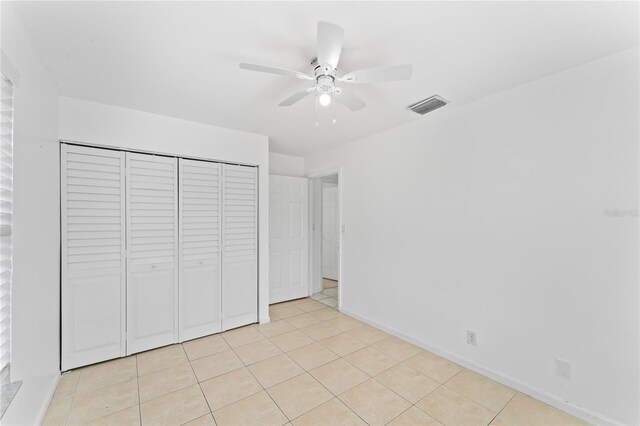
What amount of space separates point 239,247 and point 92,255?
1.41 metres

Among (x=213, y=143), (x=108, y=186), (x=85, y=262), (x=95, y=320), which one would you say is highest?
(x=213, y=143)

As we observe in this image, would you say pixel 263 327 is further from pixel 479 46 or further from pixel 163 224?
pixel 479 46

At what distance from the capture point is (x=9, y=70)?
4.40 feet

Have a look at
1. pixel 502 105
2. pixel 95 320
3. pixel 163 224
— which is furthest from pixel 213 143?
pixel 502 105

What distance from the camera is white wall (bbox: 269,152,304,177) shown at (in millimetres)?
4492

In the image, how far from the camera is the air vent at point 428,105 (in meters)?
2.43

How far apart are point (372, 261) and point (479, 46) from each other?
8.16ft

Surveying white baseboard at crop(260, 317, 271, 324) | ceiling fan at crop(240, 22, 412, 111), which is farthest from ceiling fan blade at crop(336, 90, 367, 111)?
white baseboard at crop(260, 317, 271, 324)

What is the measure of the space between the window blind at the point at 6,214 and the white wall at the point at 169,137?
4.03 ft

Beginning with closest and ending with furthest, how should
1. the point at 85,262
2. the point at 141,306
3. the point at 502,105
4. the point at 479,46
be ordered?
the point at 479,46 < the point at 502,105 < the point at 85,262 < the point at 141,306

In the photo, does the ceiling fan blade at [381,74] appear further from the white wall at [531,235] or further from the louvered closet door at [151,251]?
the louvered closet door at [151,251]

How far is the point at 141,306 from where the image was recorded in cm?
277

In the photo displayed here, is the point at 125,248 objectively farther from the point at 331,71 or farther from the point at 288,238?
the point at 331,71

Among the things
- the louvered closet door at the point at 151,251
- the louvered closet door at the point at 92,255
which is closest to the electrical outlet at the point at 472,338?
the louvered closet door at the point at 151,251
